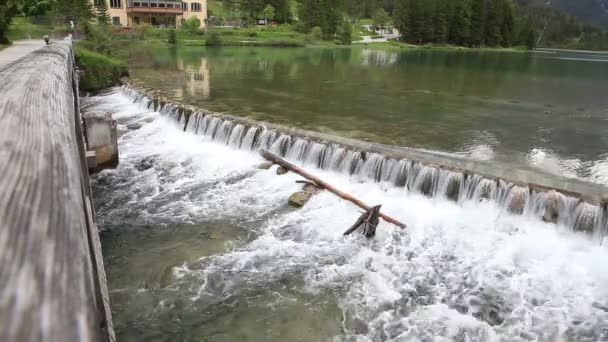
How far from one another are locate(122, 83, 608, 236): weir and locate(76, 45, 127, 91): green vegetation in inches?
525

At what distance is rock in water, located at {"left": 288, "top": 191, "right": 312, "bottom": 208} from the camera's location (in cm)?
1182

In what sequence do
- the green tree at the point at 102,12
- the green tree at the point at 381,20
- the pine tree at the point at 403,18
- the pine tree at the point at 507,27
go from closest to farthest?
the green tree at the point at 102,12 < the pine tree at the point at 403,18 < the pine tree at the point at 507,27 < the green tree at the point at 381,20

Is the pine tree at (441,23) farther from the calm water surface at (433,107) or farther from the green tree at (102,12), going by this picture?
the green tree at (102,12)

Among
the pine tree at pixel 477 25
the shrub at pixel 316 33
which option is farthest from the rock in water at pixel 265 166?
the pine tree at pixel 477 25

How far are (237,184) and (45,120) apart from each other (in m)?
10.2

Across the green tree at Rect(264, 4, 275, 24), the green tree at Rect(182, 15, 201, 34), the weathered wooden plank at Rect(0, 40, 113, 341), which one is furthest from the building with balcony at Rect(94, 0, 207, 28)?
the weathered wooden plank at Rect(0, 40, 113, 341)

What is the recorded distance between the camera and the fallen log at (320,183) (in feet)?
34.6

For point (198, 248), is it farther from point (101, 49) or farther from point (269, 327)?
point (101, 49)

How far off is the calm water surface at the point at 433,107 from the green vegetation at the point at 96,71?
2.01 metres

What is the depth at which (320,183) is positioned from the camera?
1255 centimetres

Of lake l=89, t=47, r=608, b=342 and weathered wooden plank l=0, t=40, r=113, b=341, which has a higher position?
weathered wooden plank l=0, t=40, r=113, b=341

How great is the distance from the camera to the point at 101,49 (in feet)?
111

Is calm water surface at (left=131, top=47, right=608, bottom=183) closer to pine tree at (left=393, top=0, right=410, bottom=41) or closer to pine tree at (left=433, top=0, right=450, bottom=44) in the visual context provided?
pine tree at (left=433, top=0, right=450, bottom=44)

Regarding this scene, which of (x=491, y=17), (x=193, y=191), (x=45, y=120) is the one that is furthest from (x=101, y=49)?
(x=491, y=17)
